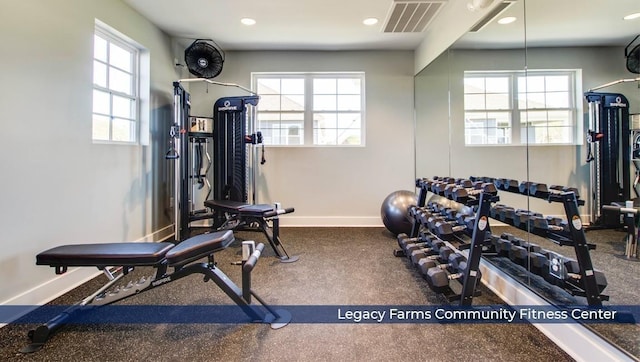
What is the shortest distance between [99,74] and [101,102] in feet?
0.94

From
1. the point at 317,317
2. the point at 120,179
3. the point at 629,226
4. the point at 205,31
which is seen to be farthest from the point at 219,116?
the point at 629,226

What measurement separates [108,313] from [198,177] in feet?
7.11

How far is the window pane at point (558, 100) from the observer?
1843mm

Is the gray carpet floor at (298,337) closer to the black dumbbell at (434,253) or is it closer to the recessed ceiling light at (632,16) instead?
the black dumbbell at (434,253)

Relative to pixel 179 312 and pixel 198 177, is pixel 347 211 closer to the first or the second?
pixel 198 177

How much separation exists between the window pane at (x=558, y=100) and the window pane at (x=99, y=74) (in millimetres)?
3990

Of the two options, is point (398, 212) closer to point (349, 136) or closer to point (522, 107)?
point (349, 136)

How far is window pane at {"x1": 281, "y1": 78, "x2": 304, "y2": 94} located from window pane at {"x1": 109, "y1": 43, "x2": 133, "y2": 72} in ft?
6.89

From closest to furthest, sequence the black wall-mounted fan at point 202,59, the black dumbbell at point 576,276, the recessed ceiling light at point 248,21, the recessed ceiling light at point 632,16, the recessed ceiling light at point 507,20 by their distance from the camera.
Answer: the recessed ceiling light at point 632,16
the black dumbbell at point 576,276
the recessed ceiling light at point 507,20
the recessed ceiling light at point 248,21
the black wall-mounted fan at point 202,59

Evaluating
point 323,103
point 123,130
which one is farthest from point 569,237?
point 123,130

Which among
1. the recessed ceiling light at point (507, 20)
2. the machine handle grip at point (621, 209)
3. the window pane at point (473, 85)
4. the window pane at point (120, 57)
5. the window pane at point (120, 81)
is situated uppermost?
the window pane at point (120, 57)

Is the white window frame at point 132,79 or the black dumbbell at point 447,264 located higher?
the white window frame at point 132,79

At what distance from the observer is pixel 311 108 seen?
15.0ft

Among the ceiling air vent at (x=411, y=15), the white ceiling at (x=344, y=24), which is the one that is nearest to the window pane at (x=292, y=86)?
the white ceiling at (x=344, y=24)
